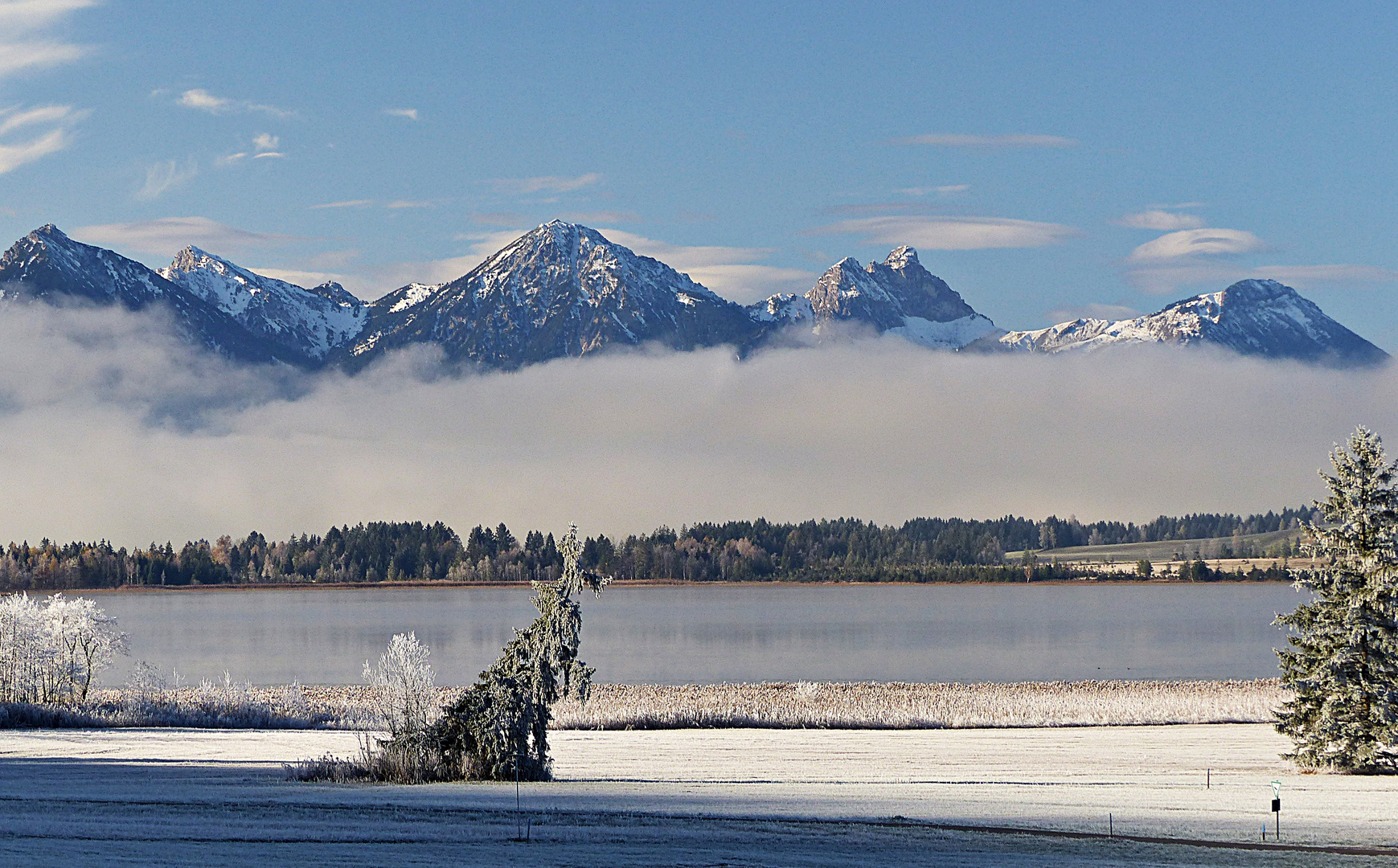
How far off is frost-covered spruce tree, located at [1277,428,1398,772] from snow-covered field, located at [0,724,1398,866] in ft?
3.30

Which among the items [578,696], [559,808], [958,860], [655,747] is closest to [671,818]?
[559,808]

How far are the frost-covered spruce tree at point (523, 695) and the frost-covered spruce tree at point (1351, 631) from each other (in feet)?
52.5

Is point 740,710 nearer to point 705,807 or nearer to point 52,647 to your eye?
point 705,807

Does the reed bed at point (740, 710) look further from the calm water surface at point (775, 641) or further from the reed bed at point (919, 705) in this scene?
the calm water surface at point (775, 641)

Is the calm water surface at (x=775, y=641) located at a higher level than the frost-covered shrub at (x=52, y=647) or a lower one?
lower

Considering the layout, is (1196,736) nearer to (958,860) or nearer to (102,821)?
(958,860)

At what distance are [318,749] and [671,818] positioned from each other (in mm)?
18354

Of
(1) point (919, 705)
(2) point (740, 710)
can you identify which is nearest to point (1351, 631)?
(2) point (740, 710)

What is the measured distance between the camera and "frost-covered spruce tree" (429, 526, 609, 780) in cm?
3047

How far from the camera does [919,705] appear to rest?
2242 inches

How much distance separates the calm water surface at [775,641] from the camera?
79875mm

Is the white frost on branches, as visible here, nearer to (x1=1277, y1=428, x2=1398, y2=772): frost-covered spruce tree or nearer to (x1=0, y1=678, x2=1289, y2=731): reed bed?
(x1=0, y1=678, x2=1289, y2=731): reed bed

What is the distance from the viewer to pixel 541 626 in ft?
102

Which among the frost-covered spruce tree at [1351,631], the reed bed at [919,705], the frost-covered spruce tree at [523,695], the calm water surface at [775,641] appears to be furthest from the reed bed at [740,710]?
the frost-covered spruce tree at [1351,631]
